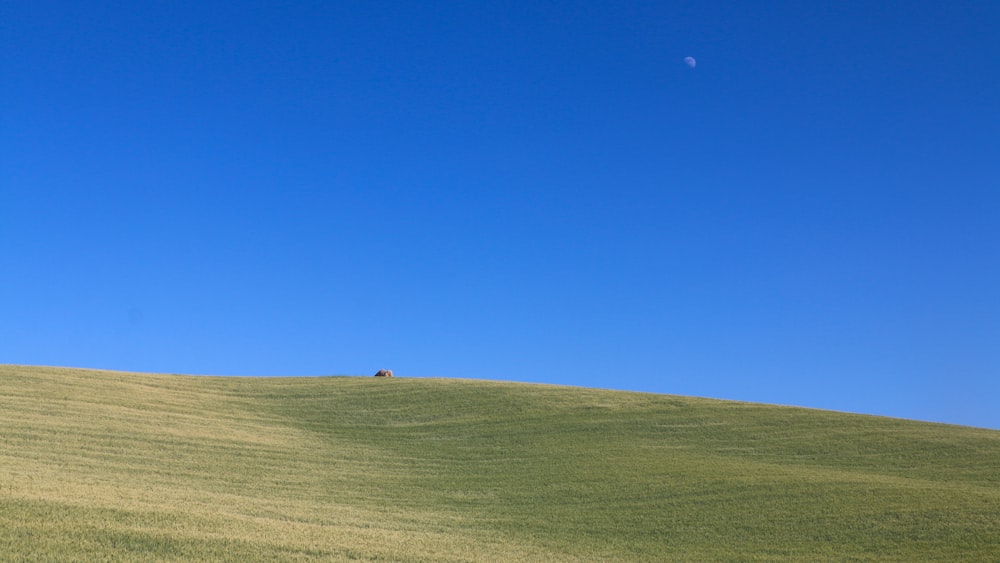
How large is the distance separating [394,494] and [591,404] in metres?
12.3

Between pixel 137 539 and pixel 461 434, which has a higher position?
pixel 461 434

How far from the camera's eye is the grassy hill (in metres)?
13.4

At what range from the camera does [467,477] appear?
68.1 ft

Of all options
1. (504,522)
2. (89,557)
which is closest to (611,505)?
(504,522)

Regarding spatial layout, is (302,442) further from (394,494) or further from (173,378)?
(173,378)

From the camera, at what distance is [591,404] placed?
29609 mm

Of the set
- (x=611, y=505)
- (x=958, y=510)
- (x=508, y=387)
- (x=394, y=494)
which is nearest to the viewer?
(x=958, y=510)

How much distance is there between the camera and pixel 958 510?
15.9 metres

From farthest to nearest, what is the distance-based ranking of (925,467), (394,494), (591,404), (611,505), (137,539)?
(591,404) → (925,467) → (394,494) → (611,505) → (137,539)

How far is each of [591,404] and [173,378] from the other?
17.7 m

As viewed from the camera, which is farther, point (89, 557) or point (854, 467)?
point (854, 467)

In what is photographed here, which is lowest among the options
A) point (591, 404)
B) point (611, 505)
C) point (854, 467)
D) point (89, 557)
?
point (89, 557)

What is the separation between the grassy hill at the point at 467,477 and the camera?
44.0 feet

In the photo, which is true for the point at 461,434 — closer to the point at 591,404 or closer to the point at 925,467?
the point at 591,404
